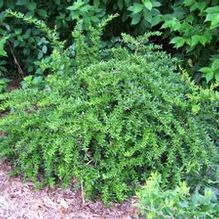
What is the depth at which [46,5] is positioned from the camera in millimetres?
4426

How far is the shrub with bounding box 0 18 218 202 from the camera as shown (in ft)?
10.6

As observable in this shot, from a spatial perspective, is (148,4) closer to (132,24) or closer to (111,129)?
(132,24)

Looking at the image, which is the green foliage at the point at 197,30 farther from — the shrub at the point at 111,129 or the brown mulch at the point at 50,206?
the brown mulch at the point at 50,206

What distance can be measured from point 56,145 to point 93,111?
12.6 inches

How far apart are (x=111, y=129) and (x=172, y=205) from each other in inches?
28.6

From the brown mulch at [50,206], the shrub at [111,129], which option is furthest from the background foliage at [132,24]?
the brown mulch at [50,206]

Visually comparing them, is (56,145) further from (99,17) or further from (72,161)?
(99,17)

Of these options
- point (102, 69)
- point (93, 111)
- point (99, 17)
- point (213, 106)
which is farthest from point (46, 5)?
point (213, 106)

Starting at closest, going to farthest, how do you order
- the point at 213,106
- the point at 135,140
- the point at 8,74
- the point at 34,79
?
the point at 135,140
the point at 213,106
the point at 34,79
the point at 8,74

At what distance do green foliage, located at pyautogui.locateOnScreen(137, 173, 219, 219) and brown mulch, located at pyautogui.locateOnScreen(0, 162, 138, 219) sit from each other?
509 millimetres

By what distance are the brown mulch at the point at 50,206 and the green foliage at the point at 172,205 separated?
0.51 m

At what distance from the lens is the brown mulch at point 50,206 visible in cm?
320

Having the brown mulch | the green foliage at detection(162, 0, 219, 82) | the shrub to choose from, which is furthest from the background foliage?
the brown mulch

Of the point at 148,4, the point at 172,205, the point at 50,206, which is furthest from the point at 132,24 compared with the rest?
the point at 172,205
